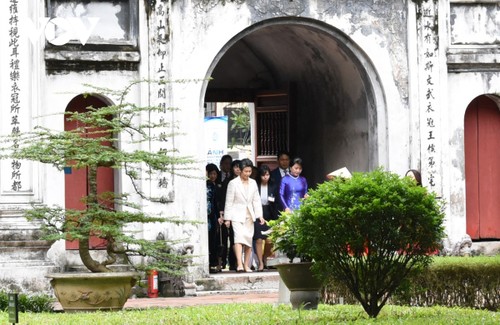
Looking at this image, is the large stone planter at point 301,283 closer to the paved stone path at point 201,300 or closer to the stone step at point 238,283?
the paved stone path at point 201,300

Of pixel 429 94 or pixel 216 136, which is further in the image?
pixel 216 136

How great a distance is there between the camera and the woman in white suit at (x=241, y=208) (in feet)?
64.3

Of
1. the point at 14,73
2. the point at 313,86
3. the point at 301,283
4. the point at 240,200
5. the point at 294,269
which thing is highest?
the point at 313,86

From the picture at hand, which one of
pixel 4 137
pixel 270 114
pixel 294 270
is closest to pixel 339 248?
pixel 294 270

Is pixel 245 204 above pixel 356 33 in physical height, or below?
below

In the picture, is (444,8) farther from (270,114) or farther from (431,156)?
(270,114)

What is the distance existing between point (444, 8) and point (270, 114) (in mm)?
3916

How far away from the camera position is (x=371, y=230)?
40.1ft

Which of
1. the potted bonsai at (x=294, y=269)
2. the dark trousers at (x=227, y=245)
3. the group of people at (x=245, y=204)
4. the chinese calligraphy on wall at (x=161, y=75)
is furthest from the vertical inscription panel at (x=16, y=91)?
the potted bonsai at (x=294, y=269)

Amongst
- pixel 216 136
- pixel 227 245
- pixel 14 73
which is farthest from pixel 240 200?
pixel 216 136

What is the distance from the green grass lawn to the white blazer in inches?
196

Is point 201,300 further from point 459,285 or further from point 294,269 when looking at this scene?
point 294,269

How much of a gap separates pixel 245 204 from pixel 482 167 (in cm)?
380

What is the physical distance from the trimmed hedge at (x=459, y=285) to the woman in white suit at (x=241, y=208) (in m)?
4.49
